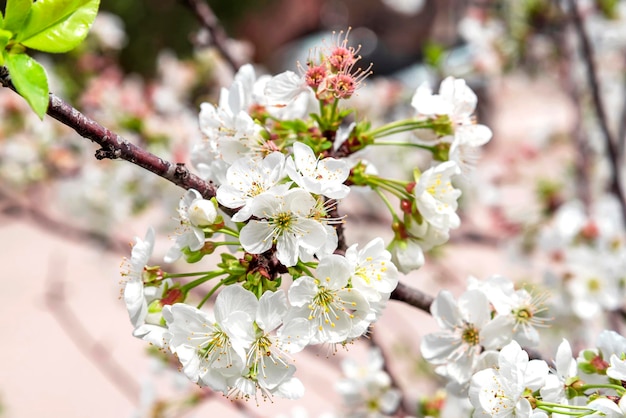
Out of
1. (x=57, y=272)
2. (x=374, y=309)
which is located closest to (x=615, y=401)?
(x=374, y=309)

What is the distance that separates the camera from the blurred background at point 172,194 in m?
1.44

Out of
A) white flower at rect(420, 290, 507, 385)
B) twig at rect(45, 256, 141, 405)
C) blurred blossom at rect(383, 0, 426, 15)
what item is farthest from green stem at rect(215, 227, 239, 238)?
blurred blossom at rect(383, 0, 426, 15)

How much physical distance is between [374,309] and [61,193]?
1.47 metres

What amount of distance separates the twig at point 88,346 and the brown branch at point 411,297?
152 centimetres

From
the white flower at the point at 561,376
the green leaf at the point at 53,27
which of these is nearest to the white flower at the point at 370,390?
the white flower at the point at 561,376

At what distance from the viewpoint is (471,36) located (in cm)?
198

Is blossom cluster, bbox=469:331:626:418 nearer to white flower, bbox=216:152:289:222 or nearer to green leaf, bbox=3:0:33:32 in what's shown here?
white flower, bbox=216:152:289:222

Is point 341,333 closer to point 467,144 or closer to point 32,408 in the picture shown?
point 467,144

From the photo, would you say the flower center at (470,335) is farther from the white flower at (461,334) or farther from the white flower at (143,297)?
the white flower at (143,297)

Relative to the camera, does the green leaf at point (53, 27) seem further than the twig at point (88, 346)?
No

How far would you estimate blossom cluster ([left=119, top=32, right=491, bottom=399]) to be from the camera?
1.53 feet

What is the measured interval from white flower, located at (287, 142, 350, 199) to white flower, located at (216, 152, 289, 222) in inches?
0.6

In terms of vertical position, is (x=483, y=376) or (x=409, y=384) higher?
(x=409, y=384)

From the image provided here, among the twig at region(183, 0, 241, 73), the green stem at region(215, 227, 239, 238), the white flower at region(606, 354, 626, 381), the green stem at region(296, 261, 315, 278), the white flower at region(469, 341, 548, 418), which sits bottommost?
the white flower at region(469, 341, 548, 418)
